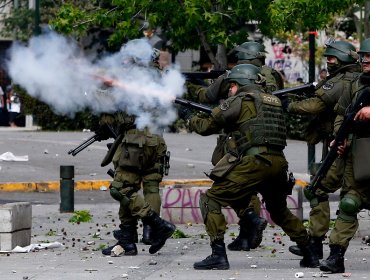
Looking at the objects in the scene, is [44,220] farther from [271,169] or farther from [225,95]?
[271,169]

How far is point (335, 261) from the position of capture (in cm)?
1142

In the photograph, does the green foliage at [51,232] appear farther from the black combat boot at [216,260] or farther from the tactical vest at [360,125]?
the tactical vest at [360,125]

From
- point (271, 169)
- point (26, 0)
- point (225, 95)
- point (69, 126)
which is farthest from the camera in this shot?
point (26, 0)

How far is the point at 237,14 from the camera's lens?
834 inches

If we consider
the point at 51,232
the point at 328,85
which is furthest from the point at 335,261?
the point at 51,232

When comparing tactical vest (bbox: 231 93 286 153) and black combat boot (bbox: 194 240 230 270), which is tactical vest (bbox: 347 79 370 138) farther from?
black combat boot (bbox: 194 240 230 270)

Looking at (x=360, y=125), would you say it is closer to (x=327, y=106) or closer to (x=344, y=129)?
(x=344, y=129)

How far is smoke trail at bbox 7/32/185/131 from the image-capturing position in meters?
13.0

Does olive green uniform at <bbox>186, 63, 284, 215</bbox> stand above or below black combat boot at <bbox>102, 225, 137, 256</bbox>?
above

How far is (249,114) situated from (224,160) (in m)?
0.45

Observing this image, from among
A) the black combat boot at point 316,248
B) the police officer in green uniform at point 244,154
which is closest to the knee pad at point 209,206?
the police officer in green uniform at point 244,154

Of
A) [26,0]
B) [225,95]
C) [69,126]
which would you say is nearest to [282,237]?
[225,95]

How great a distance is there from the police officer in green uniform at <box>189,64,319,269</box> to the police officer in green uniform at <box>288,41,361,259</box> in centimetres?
74

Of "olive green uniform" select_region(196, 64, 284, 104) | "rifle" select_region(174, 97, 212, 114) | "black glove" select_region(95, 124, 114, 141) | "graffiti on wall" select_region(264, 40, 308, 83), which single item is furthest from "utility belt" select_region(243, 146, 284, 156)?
"graffiti on wall" select_region(264, 40, 308, 83)
